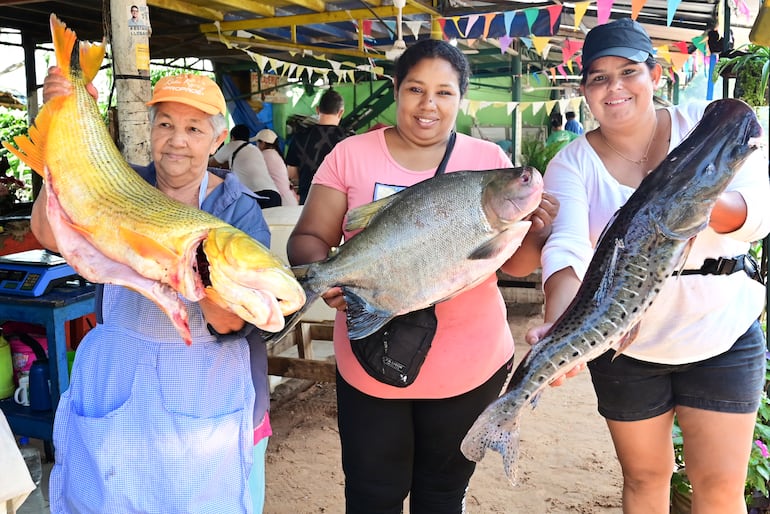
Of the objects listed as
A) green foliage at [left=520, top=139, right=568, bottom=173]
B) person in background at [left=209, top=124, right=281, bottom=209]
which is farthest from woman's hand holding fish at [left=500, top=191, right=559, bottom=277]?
green foliage at [left=520, top=139, right=568, bottom=173]

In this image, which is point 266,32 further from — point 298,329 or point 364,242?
point 364,242

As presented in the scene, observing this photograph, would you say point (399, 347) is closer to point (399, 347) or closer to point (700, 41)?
point (399, 347)

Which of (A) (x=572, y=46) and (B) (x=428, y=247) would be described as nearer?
(B) (x=428, y=247)

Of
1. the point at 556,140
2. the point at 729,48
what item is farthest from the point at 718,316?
the point at 556,140

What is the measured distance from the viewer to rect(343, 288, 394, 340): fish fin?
2.08m

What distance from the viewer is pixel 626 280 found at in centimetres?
188

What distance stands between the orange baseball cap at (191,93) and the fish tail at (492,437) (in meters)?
1.26

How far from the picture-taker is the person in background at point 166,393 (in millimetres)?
2027

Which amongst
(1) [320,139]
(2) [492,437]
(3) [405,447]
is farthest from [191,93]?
(1) [320,139]

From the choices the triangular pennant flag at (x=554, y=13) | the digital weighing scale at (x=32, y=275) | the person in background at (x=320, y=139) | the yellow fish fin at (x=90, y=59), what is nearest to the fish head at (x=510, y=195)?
the yellow fish fin at (x=90, y=59)

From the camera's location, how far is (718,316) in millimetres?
2277

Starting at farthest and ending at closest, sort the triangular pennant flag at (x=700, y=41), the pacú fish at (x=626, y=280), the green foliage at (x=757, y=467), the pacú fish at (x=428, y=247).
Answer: the triangular pennant flag at (x=700, y=41) → the green foliage at (x=757, y=467) → the pacú fish at (x=428, y=247) → the pacú fish at (x=626, y=280)

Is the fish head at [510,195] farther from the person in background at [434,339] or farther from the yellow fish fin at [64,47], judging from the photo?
the yellow fish fin at [64,47]

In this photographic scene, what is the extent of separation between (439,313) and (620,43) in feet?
3.69
